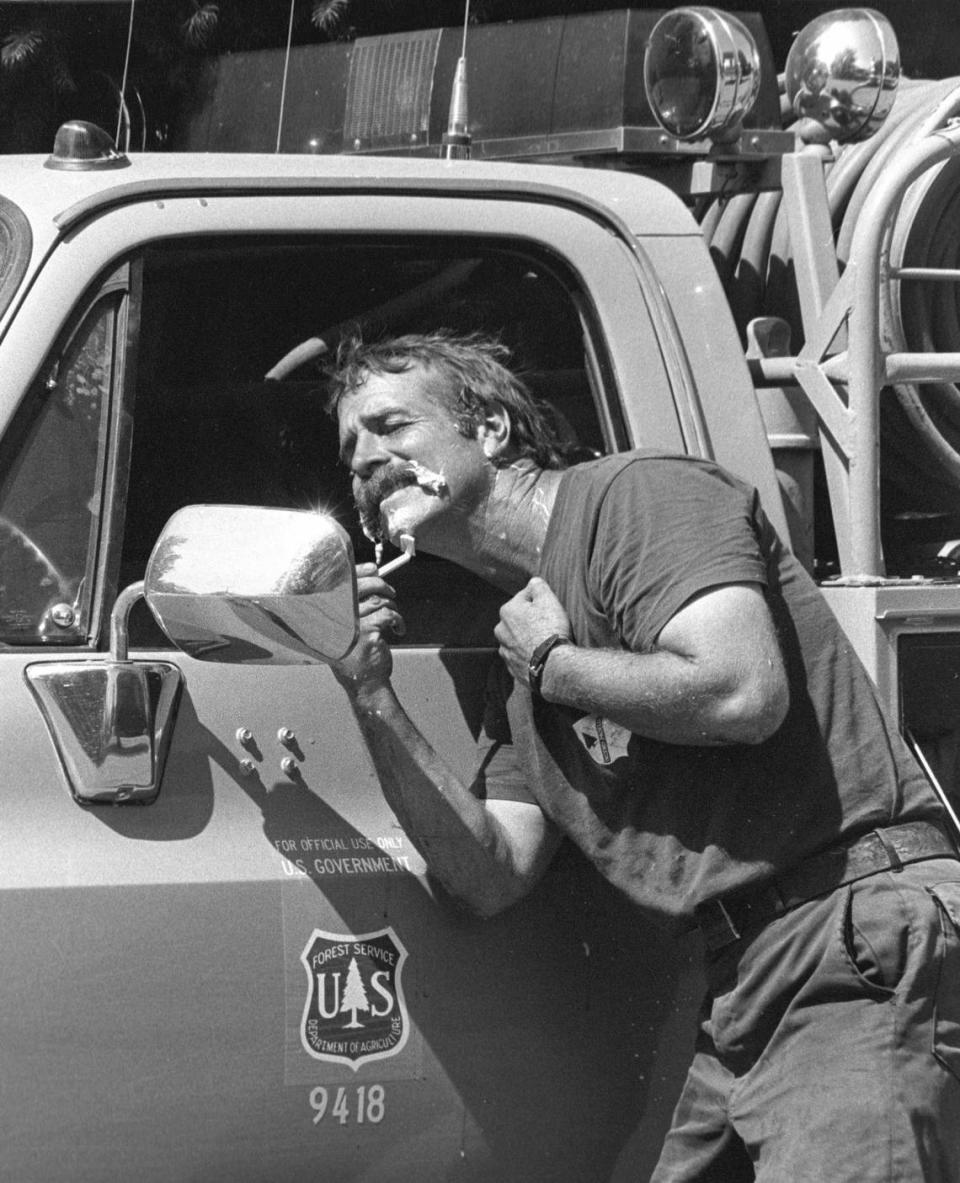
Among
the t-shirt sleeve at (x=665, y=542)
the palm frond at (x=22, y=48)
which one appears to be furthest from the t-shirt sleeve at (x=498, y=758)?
the palm frond at (x=22, y=48)

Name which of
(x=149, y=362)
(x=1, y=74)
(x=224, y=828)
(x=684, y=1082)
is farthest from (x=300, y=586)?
(x=1, y=74)

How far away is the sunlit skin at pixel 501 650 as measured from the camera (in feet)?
7.00

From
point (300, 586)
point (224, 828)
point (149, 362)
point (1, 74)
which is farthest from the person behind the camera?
point (1, 74)

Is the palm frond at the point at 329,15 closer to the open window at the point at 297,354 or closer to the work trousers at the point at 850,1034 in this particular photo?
the open window at the point at 297,354

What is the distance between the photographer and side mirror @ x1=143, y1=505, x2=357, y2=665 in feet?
6.44

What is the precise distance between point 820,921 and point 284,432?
106 cm

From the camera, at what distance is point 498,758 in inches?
94.7

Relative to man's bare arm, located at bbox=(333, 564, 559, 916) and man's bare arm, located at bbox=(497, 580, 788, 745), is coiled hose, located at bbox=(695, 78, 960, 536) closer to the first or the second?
man's bare arm, located at bbox=(497, 580, 788, 745)

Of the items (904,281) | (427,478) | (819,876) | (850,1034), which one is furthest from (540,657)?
(904,281)

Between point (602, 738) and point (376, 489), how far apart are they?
484mm

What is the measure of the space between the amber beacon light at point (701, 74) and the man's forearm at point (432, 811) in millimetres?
1137

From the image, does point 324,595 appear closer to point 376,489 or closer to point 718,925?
point 376,489

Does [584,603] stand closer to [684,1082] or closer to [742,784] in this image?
[742,784]

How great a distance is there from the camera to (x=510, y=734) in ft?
7.87
